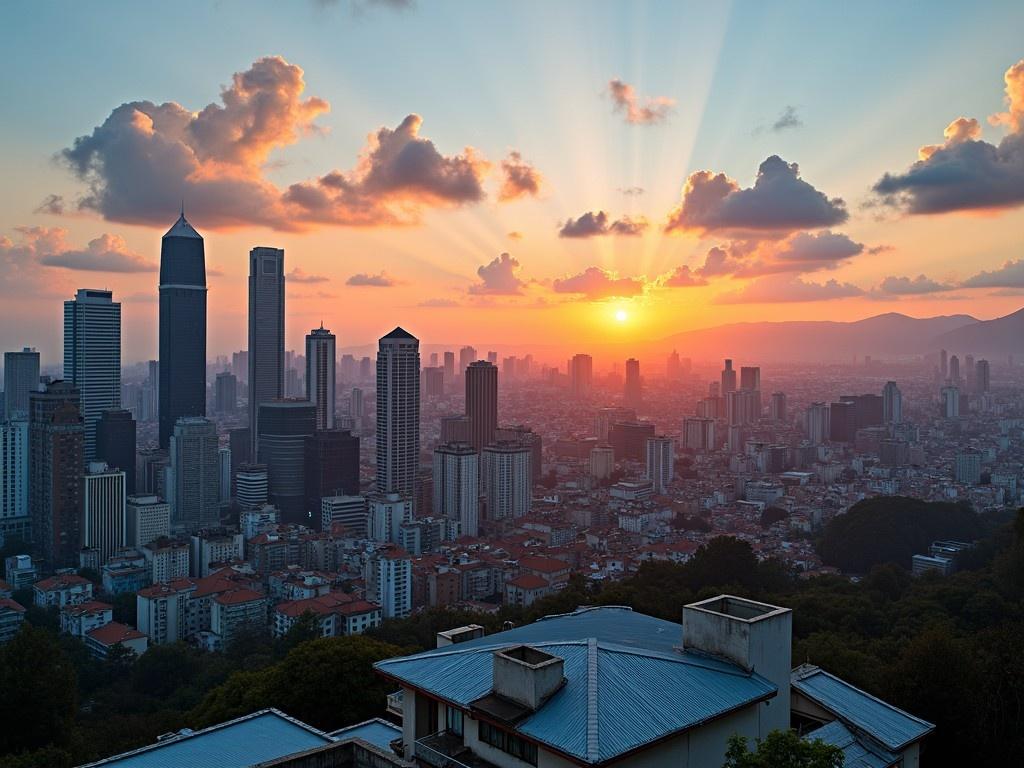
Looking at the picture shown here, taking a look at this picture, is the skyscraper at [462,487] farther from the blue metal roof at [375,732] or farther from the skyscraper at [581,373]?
the skyscraper at [581,373]

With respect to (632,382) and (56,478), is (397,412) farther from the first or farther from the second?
(632,382)

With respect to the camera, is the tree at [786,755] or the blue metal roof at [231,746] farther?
the blue metal roof at [231,746]

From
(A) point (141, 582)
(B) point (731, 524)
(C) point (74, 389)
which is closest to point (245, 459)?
(C) point (74, 389)

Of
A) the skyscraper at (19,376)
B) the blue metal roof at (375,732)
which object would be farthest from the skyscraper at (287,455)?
the blue metal roof at (375,732)

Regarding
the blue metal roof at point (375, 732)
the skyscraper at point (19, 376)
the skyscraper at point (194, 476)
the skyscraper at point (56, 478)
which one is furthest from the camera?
the skyscraper at point (19, 376)

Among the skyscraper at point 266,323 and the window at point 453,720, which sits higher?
the skyscraper at point 266,323

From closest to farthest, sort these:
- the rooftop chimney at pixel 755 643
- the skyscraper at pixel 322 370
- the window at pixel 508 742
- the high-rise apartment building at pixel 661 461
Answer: the window at pixel 508 742 < the rooftop chimney at pixel 755 643 < the high-rise apartment building at pixel 661 461 < the skyscraper at pixel 322 370

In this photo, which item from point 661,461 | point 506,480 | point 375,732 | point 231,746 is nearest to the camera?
point 231,746

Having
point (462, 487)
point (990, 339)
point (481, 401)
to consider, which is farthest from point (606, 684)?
point (990, 339)

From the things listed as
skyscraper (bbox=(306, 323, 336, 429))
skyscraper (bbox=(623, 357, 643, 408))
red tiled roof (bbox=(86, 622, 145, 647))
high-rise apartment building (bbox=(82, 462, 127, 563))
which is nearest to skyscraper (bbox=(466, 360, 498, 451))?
skyscraper (bbox=(306, 323, 336, 429))
